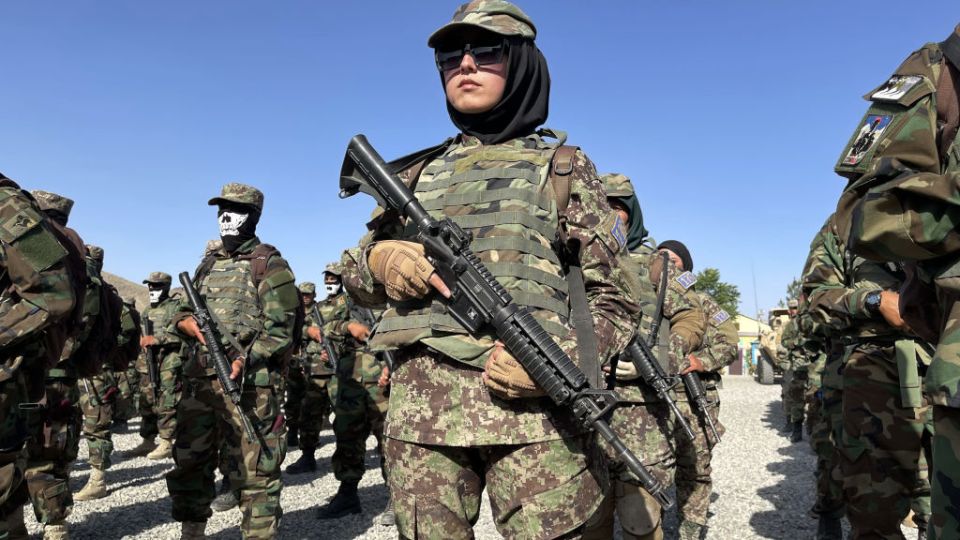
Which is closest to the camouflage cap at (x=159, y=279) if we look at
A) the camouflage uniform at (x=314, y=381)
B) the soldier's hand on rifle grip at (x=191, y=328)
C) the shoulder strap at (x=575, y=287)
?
the camouflage uniform at (x=314, y=381)

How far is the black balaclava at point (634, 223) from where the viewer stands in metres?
4.64

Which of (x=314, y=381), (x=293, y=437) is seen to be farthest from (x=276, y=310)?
(x=293, y=437)

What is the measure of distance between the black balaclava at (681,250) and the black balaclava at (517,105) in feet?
12.6

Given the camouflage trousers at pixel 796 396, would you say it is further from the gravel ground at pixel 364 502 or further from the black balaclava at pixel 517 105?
the black balaclava at pixel 517 105

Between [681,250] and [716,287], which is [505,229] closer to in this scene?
[681,250]

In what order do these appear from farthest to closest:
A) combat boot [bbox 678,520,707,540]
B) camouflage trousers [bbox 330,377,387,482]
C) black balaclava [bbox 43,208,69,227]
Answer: camouflage trousers [bbox 330,377,387,482]
black balaclava [bbox 43,208,69,227]
combat boot [bbox 678,520,707,540]

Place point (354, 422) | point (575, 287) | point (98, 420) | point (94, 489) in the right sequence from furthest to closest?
point (98, 420)
point (94, 489)
point (354, 422)
point (575, 287)

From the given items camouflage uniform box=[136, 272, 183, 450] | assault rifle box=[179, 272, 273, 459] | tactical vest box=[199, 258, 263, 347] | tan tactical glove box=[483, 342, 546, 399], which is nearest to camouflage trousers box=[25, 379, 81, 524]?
assault rifle box=[179, 272, 273, 459]

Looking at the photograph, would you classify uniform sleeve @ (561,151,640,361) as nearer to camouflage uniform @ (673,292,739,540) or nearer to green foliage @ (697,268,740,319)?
camouflage uniform @ (673,292,739,540)

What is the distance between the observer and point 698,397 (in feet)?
18.4

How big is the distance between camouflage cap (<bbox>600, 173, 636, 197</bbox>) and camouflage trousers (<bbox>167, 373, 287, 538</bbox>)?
3.03 meters

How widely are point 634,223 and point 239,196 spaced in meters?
3.12

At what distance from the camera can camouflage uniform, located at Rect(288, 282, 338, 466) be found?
32.5 feet

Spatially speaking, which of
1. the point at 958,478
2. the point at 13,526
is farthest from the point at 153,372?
the point at 958,478
